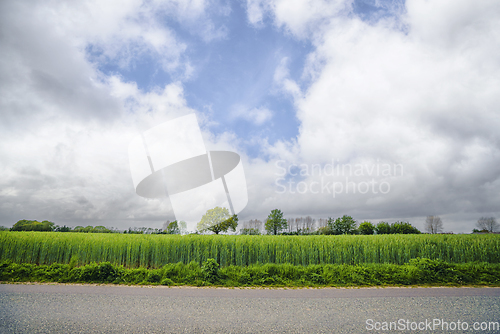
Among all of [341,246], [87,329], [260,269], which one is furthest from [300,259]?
[87,329]

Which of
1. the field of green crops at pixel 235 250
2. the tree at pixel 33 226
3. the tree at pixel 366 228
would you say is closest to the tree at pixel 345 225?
the tree at pixel 366 228

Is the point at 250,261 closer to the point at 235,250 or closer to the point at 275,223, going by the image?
the point at 235,250

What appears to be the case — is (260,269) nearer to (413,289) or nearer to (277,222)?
(413,289)

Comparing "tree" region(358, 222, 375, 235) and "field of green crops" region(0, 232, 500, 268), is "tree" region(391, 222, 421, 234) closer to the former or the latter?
"tree" region(358, 222, 375, 235)

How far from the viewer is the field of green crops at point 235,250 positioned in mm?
10930

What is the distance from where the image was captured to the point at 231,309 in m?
5.66

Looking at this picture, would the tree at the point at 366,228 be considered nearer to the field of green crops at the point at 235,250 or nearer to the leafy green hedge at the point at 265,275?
the field of green crops at the point at 235,250

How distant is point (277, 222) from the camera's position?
115 ft

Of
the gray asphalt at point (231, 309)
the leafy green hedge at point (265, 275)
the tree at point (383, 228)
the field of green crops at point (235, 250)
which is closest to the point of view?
the gray asphalt at point (231, 309)

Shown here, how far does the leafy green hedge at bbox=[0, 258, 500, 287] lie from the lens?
326 inches

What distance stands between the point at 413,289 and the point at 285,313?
16.6 ft

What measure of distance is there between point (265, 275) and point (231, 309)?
2875mm

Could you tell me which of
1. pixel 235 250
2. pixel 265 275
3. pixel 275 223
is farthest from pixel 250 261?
pixel 275 223

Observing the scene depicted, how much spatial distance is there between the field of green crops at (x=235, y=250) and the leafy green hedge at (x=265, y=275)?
1978 millimetres
